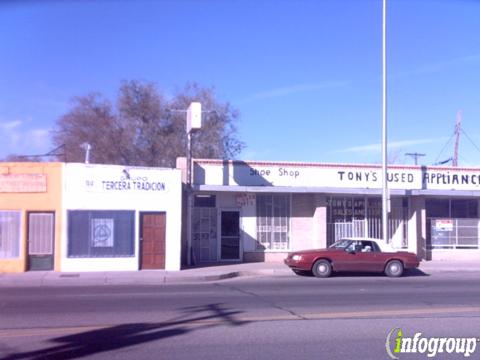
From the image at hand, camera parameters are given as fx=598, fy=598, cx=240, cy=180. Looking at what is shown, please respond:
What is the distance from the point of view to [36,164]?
2084cm

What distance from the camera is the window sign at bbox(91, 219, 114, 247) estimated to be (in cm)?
2147

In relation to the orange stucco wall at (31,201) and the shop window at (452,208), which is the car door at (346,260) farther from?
the orange stucco wall at (31,201)

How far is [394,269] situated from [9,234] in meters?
13.5

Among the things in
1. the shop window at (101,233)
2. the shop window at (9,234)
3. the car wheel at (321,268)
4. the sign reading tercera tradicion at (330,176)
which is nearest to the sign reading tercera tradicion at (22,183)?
the shop window at (9,234)

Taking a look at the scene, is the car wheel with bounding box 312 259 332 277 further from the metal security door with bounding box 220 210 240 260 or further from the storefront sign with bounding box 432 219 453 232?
the storefront sign with bounding box 432 219 453 232

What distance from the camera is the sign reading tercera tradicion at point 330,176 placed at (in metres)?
24.9

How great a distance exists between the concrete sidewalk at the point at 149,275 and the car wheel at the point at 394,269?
8.51ft

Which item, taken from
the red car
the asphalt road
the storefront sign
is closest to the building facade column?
the storefront sign

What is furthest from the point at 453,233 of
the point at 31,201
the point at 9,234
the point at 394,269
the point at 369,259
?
the point at 9,234

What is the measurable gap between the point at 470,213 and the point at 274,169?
30.9 ft

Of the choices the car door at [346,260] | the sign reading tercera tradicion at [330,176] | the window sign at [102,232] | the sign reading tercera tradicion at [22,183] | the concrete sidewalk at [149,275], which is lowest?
the concrete sidewalk at [149,275]

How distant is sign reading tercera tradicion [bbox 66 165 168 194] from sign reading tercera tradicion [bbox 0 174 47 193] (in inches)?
37.5

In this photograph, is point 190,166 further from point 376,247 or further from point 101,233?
point 376,247

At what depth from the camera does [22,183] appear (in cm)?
2088
